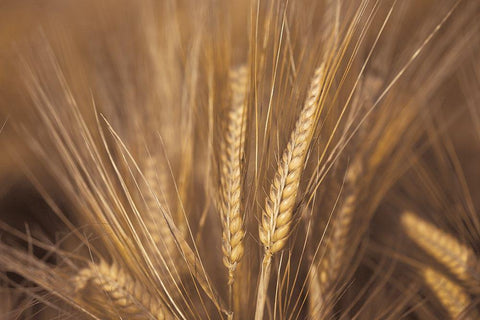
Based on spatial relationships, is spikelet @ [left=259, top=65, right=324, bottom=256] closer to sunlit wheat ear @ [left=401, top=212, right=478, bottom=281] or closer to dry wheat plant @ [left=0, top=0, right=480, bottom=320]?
dry wheat plant @ [left=0, top=0, right=480, bottom=320]

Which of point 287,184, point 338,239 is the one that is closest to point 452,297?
point 338,239

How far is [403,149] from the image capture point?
810 millimetres

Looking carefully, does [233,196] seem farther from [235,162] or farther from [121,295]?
[121,295]

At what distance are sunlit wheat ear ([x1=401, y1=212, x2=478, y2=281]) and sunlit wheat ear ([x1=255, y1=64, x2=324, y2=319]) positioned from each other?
0.33 m

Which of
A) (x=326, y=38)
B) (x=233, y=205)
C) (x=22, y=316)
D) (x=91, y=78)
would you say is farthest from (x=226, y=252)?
(x=91, y=78)

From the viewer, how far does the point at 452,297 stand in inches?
26.3

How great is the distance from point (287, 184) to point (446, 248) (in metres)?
0.37

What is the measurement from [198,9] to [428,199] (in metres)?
0.55

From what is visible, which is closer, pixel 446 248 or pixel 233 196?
pixel 233 196

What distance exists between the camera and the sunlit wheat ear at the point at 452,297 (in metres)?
0.66

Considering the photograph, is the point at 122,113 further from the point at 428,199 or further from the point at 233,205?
the point at 428,199

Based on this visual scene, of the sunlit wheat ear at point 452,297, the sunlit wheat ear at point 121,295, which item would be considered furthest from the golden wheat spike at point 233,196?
Result: the sunlit wheat ear at point 452,297

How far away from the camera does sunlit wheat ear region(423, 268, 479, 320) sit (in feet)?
2.16

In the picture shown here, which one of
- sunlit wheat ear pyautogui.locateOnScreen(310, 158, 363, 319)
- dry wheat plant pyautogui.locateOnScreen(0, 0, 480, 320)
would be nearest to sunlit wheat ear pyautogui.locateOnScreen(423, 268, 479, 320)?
dry wheat plant pyautogui.locateOnScreen(0, 0, 480, 320)
